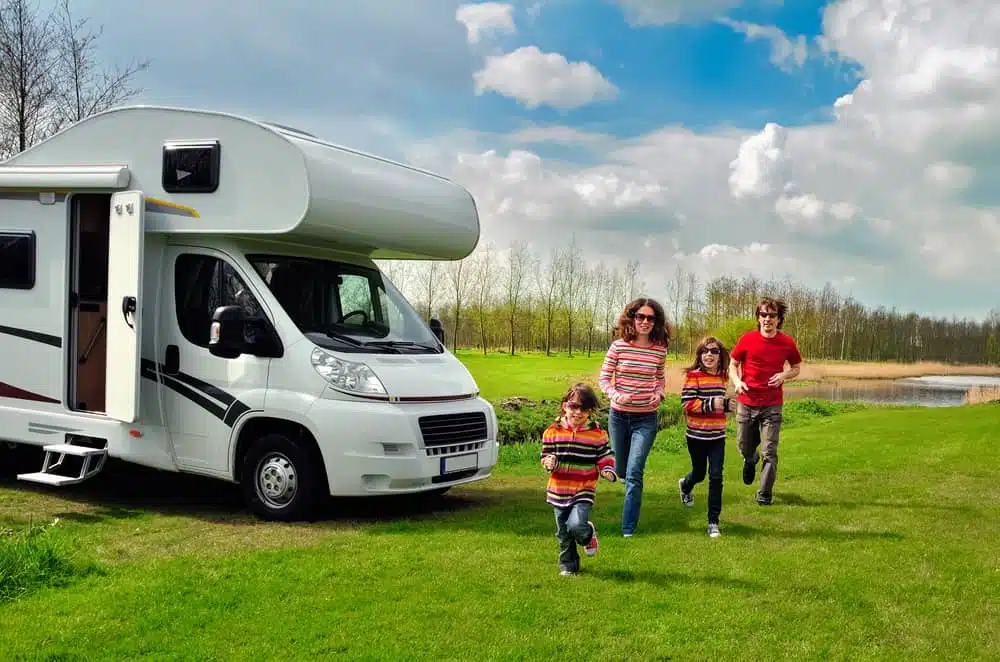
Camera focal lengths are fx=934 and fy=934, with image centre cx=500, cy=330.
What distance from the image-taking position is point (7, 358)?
9.73 meters

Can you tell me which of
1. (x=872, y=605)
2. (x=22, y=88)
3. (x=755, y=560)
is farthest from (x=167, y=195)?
(x=22, y=88)

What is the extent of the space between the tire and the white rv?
15 mm

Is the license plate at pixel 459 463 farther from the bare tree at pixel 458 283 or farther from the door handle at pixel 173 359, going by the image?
the bare tree at pixel 458 283

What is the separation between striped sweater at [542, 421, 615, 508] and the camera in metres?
6.53

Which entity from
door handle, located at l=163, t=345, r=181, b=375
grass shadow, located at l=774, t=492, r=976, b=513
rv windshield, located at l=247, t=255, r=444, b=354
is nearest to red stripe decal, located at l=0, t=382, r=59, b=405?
door handle, located at l=163, t=345, r=181, b=375

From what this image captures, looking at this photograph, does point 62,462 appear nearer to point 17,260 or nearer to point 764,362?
point 17,260

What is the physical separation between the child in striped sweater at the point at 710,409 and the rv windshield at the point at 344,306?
2.66m

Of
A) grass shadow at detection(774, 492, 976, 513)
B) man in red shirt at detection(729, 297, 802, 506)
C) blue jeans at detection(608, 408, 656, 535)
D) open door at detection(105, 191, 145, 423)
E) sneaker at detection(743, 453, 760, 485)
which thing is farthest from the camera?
sneaker at detection(743, 453, 760, 485)

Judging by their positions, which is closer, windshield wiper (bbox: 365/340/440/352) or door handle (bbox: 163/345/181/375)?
windshield wiper (bbox: 365/340/440/352)

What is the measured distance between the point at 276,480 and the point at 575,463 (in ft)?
10.5

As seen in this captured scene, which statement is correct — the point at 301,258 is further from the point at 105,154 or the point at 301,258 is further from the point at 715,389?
the point at 715,389

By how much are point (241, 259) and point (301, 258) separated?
0.60 metres

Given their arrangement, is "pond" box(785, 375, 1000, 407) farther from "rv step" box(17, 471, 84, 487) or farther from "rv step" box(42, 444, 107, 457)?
"rv step" box(17, 471, 84, 487)

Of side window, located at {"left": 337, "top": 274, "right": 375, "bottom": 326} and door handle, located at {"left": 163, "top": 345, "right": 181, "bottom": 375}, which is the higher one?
side window, located at {"left": 337, "top": 274, "right": 375, "bottom": 326}
